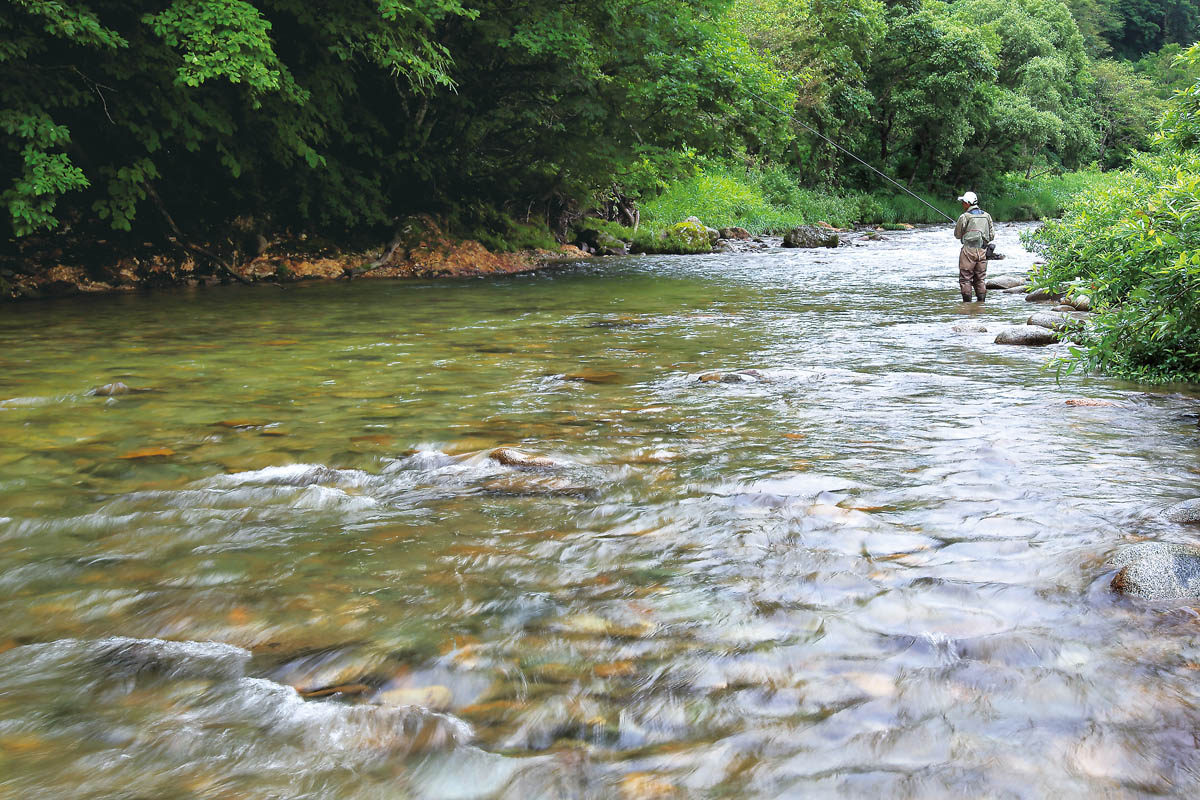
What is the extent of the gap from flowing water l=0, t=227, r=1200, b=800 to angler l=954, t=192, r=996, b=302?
597cm

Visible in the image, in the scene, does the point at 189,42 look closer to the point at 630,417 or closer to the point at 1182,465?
the point at 630,417

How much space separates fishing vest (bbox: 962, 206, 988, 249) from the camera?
12.1 metres

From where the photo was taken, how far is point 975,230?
12.2 m

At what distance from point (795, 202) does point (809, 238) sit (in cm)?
1098

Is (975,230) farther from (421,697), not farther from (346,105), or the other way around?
(421,697)

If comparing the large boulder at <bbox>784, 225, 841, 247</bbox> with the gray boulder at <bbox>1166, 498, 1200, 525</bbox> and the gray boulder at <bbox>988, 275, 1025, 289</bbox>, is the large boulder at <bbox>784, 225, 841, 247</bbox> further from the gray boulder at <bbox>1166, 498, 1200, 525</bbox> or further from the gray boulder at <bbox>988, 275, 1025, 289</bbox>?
the gray boulder at <bbox>1166, 498, 1200, 525</bbox>

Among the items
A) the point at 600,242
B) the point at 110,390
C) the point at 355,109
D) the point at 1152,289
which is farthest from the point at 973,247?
the point at 600,242

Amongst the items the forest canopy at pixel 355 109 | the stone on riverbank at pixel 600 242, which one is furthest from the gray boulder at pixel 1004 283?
the stone on riverbank at pixel 600 242

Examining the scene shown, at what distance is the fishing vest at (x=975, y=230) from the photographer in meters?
12.1

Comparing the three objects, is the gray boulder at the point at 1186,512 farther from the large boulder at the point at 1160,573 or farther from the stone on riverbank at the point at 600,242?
the stone on riverbank at the point at 600,242

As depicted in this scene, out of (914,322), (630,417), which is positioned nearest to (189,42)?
(630,417)

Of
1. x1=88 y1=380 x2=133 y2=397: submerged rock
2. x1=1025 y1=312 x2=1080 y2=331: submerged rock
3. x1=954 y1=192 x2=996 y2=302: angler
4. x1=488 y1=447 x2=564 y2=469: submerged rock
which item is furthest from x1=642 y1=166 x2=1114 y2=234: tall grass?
x1=488 y1=447 x2=564 y2=469: submerged rock

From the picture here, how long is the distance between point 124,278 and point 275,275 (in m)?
Answer: 2.51

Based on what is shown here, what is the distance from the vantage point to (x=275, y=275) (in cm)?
1586
